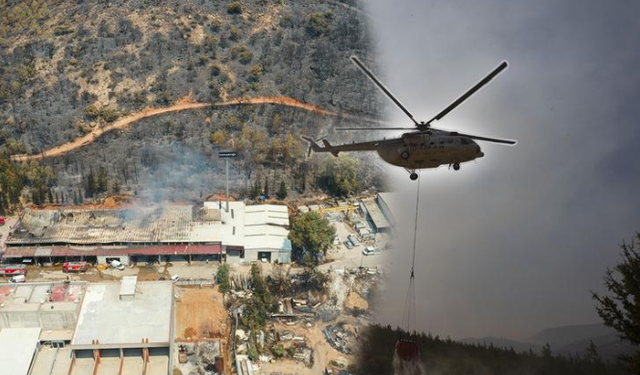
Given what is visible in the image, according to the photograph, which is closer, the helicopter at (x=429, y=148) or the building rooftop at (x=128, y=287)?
the helicopter at (x=429, y=148)

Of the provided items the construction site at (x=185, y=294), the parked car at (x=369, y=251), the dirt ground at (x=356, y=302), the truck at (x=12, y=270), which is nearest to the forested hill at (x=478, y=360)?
the construction site at (x=185, y=294)

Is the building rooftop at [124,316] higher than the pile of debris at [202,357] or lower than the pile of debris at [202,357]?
higher

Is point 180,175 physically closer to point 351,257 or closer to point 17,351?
point 351,257

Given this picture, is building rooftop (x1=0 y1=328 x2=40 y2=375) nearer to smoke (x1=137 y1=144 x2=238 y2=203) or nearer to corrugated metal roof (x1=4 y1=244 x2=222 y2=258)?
corrugated metal roof (x1=4 y1=244 x2=222 y2=258)

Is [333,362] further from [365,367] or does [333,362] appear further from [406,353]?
[406,353]

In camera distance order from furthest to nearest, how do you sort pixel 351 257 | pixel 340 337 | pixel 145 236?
pixel 351 257 → pixel 145 236 → pixel 340 337

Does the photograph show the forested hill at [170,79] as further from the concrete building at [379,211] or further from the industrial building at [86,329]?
the industrial building at [86,329]

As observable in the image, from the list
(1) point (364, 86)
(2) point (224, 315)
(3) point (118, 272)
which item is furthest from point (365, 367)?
(1) point (364, 86)

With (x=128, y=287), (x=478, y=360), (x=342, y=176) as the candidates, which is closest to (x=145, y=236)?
(x=128, y=287)
